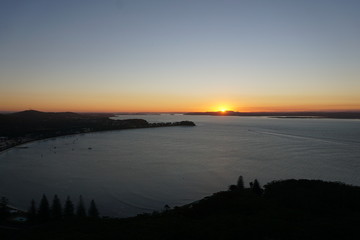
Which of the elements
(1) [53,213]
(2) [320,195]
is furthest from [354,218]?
(1) [53,213]

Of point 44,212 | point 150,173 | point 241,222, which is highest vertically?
point 241,222

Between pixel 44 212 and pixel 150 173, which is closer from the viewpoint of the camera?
pixel 44 212

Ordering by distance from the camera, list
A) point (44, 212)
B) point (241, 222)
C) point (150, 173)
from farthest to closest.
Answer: point (150, 173) → point (44, 212) → point (241, 222)

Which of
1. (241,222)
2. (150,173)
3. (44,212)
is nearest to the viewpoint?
(241,222)

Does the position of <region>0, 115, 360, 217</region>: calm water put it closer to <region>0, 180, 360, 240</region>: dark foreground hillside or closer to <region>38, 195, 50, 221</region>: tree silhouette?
<region>38, 195, 50, 221</region>: tree silhouette

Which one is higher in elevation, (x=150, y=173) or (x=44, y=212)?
(x=44, y=212)

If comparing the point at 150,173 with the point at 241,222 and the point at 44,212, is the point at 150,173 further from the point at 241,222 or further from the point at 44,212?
the point at 241,222

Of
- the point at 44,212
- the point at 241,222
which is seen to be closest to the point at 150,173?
the point at 44,212

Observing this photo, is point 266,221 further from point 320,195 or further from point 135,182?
point 135,182

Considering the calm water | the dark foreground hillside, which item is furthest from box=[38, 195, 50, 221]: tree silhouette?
the calm water

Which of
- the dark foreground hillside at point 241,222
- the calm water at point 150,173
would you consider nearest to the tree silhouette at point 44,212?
the dark foreground hillside at point 241,222
